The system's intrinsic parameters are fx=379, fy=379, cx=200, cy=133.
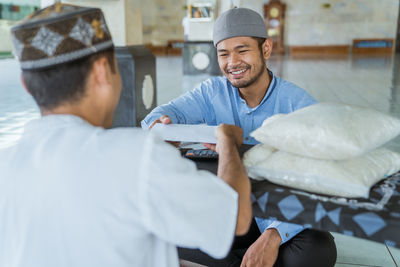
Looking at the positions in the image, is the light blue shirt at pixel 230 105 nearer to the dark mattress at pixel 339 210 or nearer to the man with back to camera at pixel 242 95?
the man with back to camera at pixel 242 95

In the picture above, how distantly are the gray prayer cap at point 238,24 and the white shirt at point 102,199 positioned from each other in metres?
1.04

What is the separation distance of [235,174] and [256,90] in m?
1.01

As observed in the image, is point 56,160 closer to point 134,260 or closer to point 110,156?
point 110,156

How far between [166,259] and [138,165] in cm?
25

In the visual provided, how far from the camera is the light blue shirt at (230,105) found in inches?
68.9

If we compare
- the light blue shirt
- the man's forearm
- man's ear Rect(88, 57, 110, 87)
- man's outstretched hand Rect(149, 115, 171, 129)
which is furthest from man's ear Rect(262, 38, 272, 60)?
man's ear Rect(88, 57, 110, 87)

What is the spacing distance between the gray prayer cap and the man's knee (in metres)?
0.88

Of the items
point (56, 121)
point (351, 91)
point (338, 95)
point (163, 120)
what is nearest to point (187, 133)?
point (163, 120)

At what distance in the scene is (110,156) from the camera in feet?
2.38

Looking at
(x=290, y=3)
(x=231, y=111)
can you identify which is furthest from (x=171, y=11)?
(x=231, y=111)

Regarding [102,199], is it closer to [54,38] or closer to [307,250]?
[54,38]

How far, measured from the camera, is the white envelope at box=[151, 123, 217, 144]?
4.03 ft

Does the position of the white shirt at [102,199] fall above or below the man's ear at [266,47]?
below

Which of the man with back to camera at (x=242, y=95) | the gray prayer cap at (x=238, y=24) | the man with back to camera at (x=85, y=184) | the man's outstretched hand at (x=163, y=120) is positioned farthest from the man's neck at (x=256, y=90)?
the man with back to camera at (x=85, y=184)
